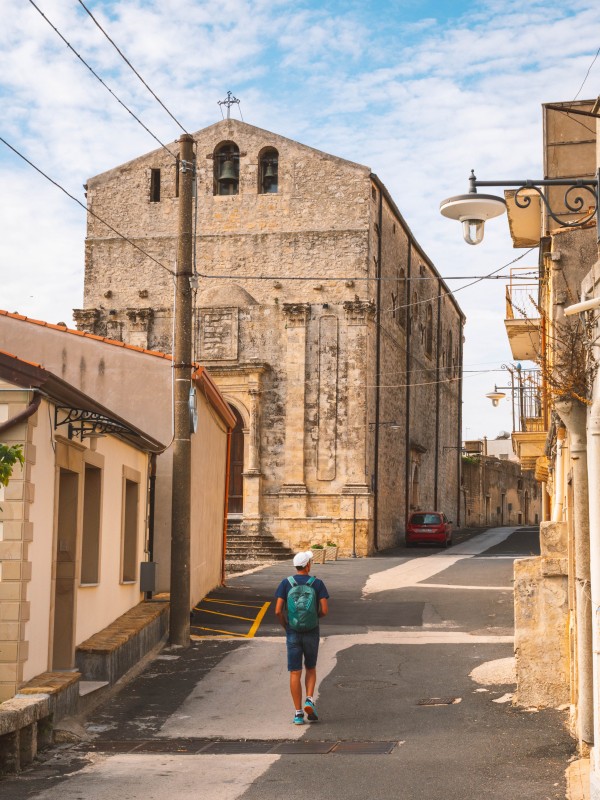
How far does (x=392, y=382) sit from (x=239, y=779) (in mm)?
30228

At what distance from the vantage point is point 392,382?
123 ft

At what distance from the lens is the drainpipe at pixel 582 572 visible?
25.0ft

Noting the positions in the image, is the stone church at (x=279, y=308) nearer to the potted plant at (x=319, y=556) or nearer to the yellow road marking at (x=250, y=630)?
the potted plant at (x=319, y=556)

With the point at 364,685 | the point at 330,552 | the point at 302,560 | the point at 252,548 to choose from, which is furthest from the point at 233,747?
the point at 252,548

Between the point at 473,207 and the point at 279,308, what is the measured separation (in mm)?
26275

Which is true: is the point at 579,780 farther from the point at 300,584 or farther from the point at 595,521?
the point at 300,584

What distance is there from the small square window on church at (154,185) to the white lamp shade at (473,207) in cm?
2880

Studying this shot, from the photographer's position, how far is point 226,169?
1379 inches

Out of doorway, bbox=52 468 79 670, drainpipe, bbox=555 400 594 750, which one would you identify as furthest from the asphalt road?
doorway, bbox=52 468 79 670

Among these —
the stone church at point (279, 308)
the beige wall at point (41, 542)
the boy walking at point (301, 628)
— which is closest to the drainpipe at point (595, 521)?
Result: the boy walking at point (301, 628)

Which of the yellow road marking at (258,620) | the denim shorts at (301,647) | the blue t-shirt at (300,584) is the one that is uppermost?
the blue t-shirt at (300,584)

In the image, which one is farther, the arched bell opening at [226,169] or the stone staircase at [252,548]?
the arched bell opening at [226,169]

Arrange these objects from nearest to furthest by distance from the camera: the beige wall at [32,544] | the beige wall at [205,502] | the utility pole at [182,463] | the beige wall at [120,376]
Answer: the beige wall at [32,544] → the utility pole at [182,463] → the beige wall at [120,376] → the beige wall at [205,502]

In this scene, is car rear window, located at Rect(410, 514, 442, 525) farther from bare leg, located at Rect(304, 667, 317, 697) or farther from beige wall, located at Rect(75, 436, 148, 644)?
bare leg, located at Rect(304, 667, 317, 697)
